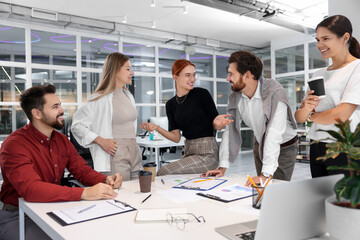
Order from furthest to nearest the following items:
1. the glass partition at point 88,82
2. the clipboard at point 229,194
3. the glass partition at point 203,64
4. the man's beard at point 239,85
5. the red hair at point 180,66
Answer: the glass partition at point 203,64, the glass partition at point 88,82, the red hair at point 180,66, the man's beard at point 239,85, the clipboard at point 229,194

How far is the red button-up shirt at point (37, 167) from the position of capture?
1.47 metres

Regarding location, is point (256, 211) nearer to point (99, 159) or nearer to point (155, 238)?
point (155, 238)

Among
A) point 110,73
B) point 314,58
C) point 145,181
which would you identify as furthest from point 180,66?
point 314,58

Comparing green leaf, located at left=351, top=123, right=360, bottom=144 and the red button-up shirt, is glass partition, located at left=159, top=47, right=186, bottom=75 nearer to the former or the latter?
the red button-up shirt

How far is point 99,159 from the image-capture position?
2389 mm

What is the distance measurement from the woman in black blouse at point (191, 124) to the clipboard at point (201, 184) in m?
0.41

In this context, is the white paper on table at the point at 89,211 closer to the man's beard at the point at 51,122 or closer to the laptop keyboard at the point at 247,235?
the laptop keyboard at the point at 247,235

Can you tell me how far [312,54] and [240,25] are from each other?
277 centimetres

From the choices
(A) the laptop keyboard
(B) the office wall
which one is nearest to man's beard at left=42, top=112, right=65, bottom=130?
(A) the laptop keyboard

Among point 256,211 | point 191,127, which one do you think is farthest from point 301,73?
point 256,211

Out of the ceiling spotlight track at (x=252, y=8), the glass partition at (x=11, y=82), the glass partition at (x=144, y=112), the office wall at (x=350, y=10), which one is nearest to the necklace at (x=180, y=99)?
the office wall at (x=350, y=10)

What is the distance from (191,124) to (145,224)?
1442 mm

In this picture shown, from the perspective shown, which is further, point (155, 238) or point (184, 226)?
point (184, 226)

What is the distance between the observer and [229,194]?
5.04 feet
